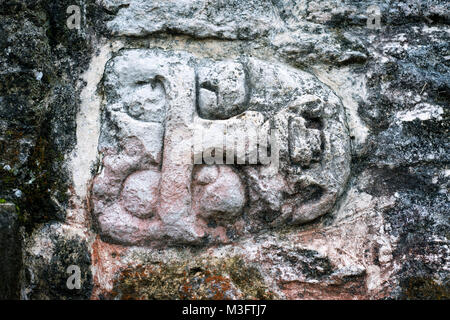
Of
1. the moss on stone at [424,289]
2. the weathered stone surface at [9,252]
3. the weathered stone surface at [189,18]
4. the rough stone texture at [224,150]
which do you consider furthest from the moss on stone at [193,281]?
the weathered stone surface at [189,18]

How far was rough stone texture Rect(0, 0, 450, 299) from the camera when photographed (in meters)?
1.93

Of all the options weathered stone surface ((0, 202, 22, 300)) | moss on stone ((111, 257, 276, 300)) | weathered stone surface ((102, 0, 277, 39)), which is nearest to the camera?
weathered stone surface ((0, 202, 22, 300))

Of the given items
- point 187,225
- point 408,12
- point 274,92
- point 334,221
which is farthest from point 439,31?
point 187,225

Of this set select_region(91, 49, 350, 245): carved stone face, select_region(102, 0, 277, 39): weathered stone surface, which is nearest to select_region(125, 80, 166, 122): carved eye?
select_region(91, 49, 350, 245): carved stone face

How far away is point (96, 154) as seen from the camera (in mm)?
2004

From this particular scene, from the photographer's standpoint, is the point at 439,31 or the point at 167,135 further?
the point at 439,31

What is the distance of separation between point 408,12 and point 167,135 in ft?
3.68

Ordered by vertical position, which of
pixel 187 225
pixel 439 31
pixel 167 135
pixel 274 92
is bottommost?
pixel 187 225

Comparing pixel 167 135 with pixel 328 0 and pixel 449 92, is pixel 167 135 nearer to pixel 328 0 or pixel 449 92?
pixel 328 0

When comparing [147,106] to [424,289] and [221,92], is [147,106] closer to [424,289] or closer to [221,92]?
[221,92]

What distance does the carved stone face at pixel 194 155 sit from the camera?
1929mm

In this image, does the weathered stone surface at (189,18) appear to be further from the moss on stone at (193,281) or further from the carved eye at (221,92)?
the moss on stone at (193,281)

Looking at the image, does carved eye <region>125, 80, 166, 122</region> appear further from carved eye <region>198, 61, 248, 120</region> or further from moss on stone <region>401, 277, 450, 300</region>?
moss on stone <region>401, 277, 450, 300</region>

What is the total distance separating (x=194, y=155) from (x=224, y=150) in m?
0.12
